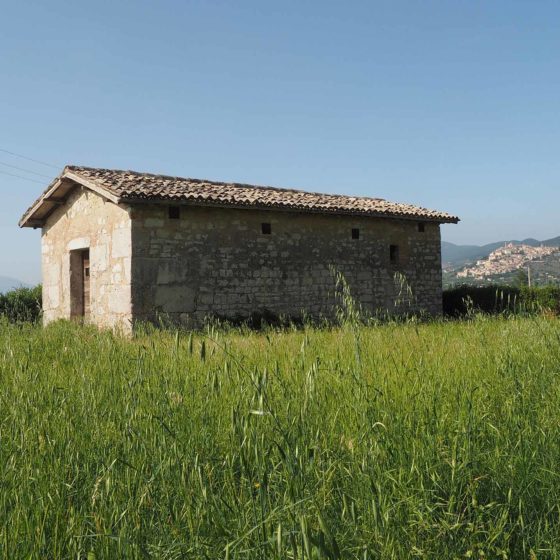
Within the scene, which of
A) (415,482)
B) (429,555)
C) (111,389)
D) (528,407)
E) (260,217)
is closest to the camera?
(429,555)

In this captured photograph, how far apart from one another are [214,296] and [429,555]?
11596 mm

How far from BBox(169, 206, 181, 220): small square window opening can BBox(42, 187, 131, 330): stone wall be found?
100cm

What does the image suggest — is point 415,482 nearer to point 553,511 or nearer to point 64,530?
point 553,511

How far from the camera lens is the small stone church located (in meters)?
12.7

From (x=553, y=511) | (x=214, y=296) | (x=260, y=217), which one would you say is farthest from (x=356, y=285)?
(x=553, y=511)

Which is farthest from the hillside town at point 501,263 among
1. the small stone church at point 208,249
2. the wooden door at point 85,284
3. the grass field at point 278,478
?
the grass field at point 278,478

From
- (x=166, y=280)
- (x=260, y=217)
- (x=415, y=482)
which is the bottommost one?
(x=415, y=482)

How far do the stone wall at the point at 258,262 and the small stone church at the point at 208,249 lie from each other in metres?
0.03

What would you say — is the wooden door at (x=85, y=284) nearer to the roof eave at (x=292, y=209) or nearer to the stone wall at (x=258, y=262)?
the stone wall at (x=258, y=262)

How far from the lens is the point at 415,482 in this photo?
2.56m

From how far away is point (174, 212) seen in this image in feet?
43.1

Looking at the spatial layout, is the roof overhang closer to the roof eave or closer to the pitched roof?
the pitched roof

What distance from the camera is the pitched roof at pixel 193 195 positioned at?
12.6 m

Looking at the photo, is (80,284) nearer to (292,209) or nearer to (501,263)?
(292,209)
